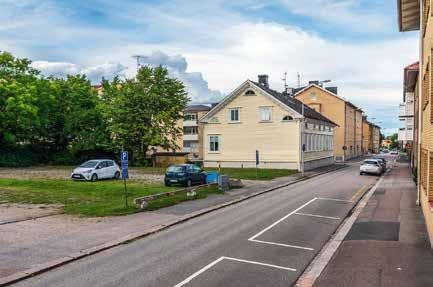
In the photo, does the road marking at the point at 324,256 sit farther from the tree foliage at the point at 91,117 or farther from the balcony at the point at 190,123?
the balcony at the point at 190,123

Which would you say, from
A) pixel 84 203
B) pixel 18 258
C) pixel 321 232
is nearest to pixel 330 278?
pixel 321 232

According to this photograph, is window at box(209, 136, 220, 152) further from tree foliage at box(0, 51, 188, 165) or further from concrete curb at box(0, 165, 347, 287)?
concrete curb at box(0, 165, 347, 287)

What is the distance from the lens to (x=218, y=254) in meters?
12.0

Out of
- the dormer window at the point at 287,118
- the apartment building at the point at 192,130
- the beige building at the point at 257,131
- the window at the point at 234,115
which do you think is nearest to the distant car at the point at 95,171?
the beige building at the point at 257,131

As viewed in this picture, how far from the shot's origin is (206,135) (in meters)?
51.9

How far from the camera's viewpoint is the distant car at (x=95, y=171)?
31875 millimetres

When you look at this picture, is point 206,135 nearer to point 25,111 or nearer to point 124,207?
point 25,111

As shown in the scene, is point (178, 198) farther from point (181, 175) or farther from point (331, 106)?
point (331, 106)

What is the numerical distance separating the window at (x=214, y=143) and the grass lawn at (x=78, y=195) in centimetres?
2116

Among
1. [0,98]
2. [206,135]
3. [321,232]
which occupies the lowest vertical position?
[321,232]

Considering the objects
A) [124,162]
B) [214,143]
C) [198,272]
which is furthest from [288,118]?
[198,272]

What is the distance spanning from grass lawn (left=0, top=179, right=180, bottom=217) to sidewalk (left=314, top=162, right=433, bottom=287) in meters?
9.29

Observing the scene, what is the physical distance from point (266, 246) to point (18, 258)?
650 centimetres

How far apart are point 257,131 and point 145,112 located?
11923 millimetres
